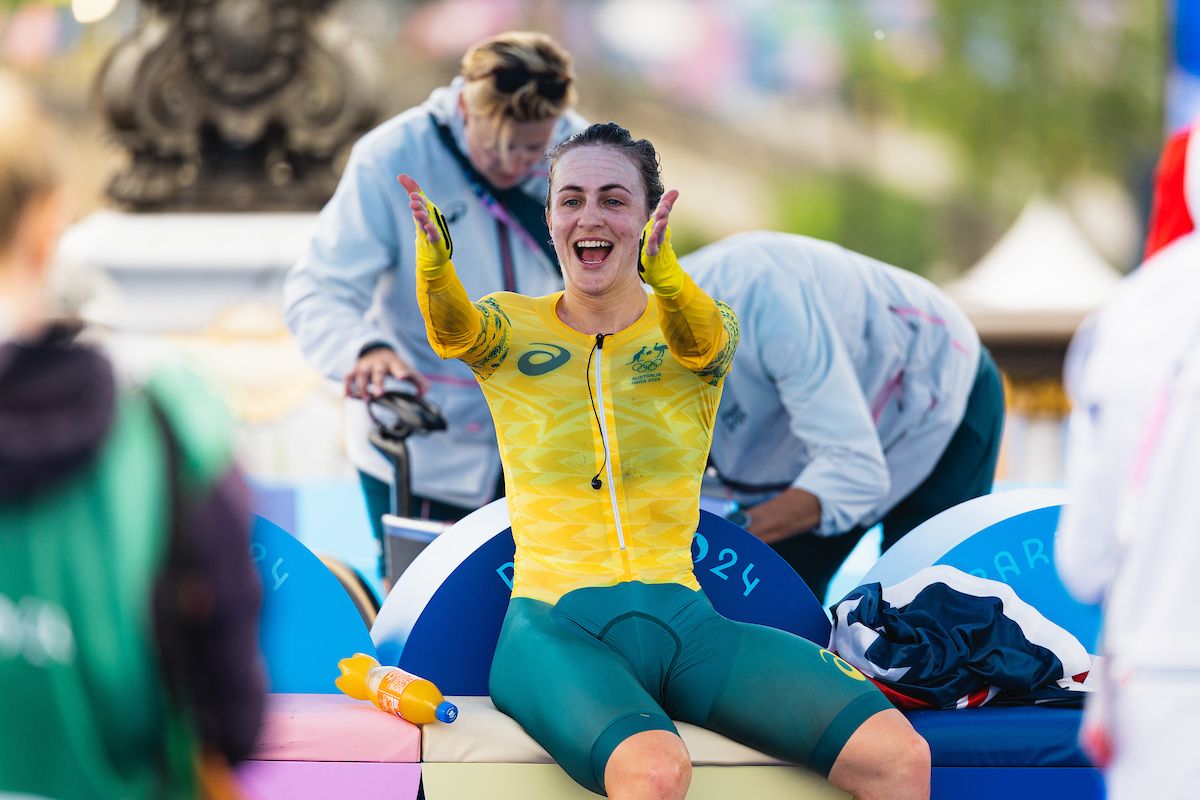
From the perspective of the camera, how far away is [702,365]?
8.40 ft

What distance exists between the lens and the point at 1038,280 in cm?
929

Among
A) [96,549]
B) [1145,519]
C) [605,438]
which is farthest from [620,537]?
[96,549]

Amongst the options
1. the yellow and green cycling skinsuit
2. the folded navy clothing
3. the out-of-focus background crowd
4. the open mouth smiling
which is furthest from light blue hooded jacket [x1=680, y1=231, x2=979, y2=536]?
the out-of-focus background crowd

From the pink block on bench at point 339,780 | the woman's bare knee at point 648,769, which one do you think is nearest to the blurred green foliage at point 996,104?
the pink block on bench at point 339,780

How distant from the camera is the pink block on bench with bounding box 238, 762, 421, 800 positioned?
2.42 meters

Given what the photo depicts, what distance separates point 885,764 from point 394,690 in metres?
0.83

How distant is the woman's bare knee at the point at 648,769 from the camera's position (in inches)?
85.6

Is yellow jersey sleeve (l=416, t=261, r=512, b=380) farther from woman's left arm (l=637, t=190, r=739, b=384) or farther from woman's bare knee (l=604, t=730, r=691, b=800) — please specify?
woman's bare knee (l=604, t=730, r=691, b=800)

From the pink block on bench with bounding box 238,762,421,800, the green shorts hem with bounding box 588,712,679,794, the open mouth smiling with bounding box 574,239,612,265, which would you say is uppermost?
the open mouth smiling with bounding box 574,239,612,265

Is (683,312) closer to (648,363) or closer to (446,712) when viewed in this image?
(648,363)

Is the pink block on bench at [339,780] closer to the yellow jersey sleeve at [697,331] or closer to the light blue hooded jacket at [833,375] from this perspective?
the yellow jersey sleeve at [697,331]

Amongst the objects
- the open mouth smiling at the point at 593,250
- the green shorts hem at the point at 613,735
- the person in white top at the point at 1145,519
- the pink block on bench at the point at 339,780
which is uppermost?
the open mouth smiling at the point at 593,250

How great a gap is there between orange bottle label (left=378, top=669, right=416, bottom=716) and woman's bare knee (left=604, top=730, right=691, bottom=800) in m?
0.48

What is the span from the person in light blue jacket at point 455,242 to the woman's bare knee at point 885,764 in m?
1.40
